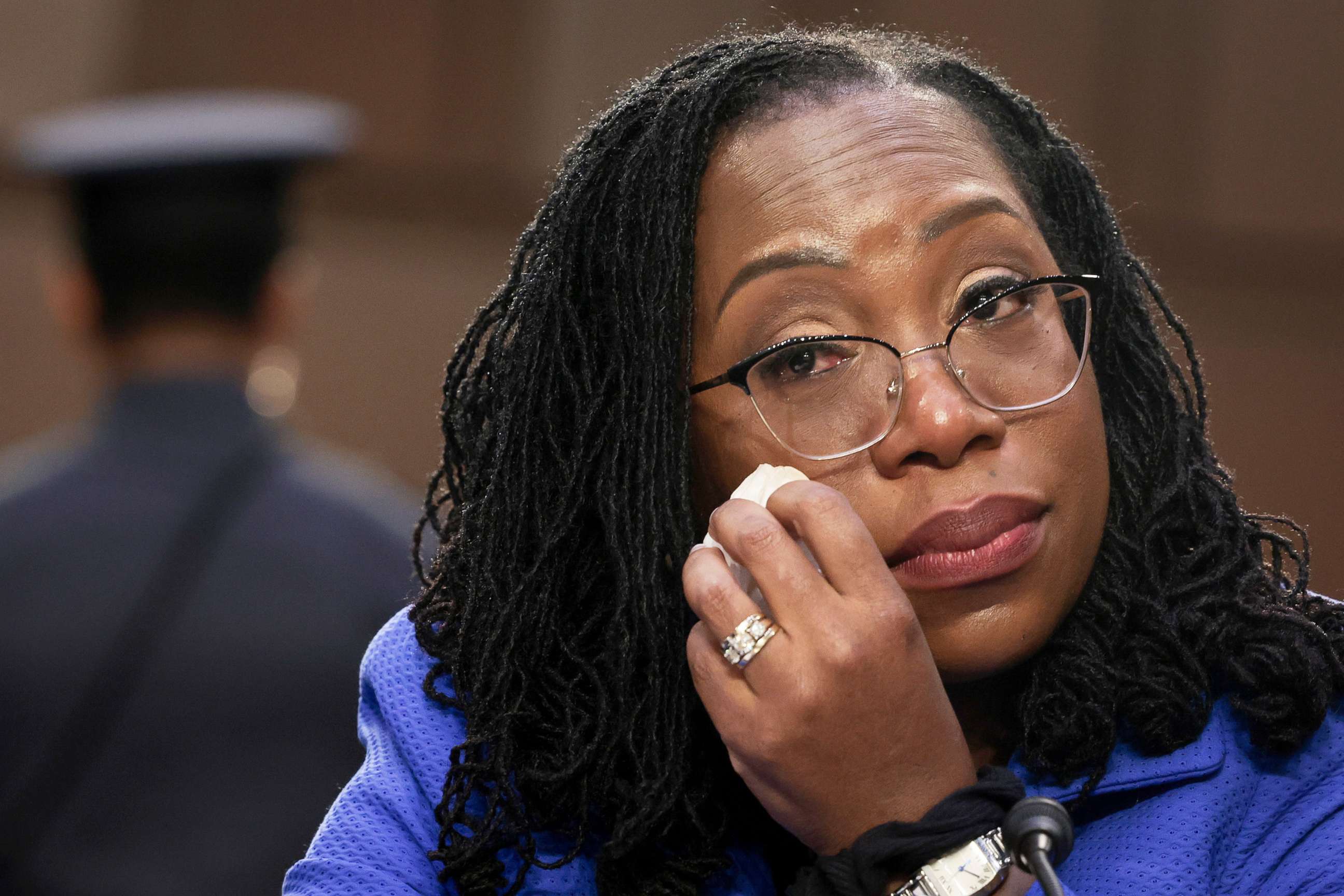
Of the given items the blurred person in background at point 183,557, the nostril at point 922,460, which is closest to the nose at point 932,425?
the nostril at point 922,460

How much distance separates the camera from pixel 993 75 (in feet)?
6.15

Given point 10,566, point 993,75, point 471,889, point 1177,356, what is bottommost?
point 10,566

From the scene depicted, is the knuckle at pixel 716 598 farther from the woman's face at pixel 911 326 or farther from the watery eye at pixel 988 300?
the watery eye at pixel 988 300

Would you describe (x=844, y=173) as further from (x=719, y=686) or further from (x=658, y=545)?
(x=719, y=686)

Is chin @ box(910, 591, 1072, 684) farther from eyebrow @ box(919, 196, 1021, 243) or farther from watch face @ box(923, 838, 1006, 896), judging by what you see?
eyebrow @ box(919, 196, 1021, 243)

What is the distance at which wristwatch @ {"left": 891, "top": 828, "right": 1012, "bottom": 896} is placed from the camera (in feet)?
4.41

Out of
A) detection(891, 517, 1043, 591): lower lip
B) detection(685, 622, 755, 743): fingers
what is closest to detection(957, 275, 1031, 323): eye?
detection(891, 517, 1043, 591): lower lip

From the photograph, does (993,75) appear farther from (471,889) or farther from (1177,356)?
(471,889)

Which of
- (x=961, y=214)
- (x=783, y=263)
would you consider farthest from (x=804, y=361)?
(x=961, y=214)

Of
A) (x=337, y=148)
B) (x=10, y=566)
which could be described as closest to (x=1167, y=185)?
(x=337, y=148)

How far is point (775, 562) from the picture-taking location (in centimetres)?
142

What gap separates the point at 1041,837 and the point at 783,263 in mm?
648

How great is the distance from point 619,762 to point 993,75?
37.1 inches

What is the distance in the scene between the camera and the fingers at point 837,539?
1405 millimetres
